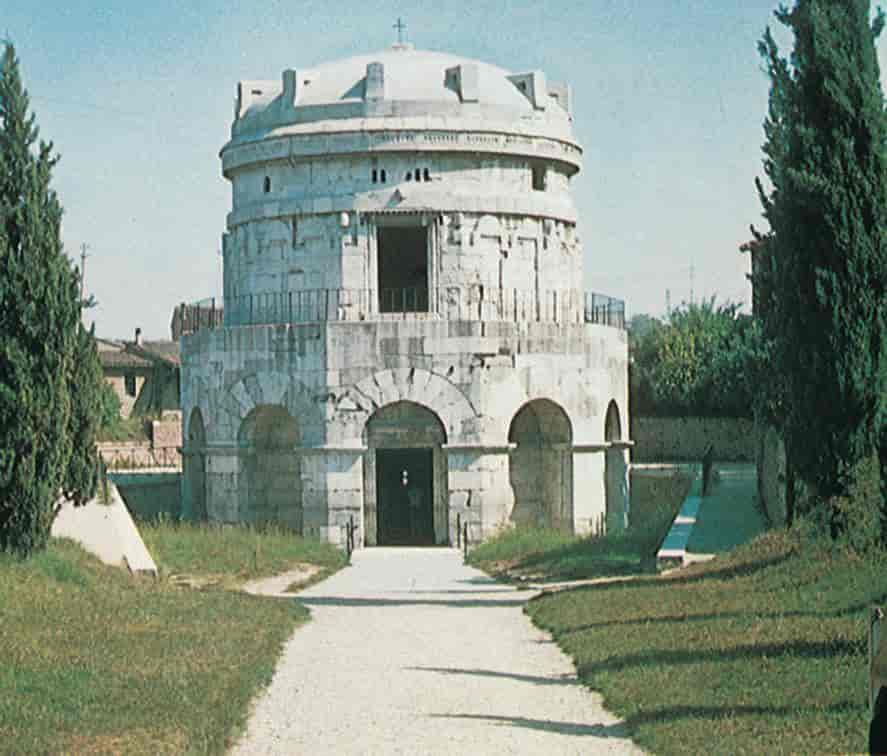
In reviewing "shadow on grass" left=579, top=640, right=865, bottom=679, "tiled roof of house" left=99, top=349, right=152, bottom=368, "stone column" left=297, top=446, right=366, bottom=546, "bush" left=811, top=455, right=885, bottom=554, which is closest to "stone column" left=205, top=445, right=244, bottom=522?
"stone column" left=297, top=446, right=366, bottom=546

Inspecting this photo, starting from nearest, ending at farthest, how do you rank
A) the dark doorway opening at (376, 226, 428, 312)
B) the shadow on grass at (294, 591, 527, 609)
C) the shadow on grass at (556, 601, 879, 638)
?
the shadow on grass at (556, 601, 879, 638), the shadow on grass at (294, 591, 527, 609), the dark doorway opening at (376, 226, 428, 312)

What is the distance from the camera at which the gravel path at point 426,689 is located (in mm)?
11359

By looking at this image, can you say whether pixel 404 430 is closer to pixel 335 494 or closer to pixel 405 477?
pixel 405 477

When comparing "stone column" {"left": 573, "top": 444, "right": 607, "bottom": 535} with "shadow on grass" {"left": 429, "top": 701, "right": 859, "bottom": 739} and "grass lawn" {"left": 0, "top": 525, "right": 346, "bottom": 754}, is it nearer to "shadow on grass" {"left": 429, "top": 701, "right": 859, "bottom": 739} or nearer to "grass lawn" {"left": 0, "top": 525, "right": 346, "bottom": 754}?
"grass lawn" {"left": 0, "top": 525, "right": 346, "bottom": 754}

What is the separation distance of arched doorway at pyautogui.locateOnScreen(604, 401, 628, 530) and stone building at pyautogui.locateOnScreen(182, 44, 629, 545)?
56 mm

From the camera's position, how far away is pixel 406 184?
32812 mm

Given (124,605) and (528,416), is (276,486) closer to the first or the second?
(528,416)

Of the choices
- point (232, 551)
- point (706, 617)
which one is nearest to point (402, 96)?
point (232, 551)

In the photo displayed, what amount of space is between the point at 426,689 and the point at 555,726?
2130 millimetres

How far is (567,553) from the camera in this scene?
26641 millimetres

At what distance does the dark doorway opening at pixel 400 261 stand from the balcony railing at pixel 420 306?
7.44 ft

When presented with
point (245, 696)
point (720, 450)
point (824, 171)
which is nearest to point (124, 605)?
point (245, 696)

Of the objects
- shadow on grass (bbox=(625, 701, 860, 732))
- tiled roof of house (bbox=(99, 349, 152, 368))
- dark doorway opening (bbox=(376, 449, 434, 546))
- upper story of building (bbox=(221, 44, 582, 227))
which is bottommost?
shadow on grass (bbox=(625, 701, 860, 732))

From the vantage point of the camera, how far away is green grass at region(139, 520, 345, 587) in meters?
25.5
